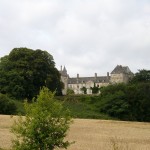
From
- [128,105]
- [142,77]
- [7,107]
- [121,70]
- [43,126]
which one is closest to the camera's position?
[43,126]

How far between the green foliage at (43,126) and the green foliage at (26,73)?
1862 inches

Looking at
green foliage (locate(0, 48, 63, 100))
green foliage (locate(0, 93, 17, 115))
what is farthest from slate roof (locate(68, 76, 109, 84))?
green foliage (locate(0, 93, 17, 115))

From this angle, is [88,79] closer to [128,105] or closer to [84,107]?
[84,107]

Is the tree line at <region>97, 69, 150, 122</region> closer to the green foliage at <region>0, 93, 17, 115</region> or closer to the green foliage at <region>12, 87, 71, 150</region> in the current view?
the green foliage at <region>0, 93, 17, 115</region>

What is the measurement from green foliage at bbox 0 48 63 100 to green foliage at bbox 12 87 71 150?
155ft

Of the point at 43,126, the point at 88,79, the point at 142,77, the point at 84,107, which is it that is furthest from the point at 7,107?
the point at 88,79

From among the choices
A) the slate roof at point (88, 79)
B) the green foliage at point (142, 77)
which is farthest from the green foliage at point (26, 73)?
the slate roof at point (88, 79)

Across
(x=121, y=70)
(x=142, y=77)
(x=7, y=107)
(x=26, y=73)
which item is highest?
(x=121, y=70)

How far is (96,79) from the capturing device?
147m

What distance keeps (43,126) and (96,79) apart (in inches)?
5333

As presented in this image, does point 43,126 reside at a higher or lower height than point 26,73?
lower

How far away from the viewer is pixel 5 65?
6391cm

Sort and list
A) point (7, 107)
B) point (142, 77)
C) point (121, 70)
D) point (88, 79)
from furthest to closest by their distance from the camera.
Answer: point (88, 79)
point (121, 70)
point (142, 77)
point (7, 107)

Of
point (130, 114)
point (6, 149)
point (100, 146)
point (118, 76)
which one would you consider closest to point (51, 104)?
point (6, 149)
